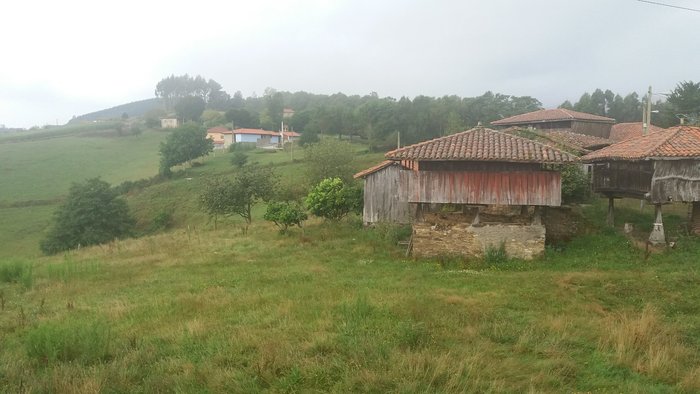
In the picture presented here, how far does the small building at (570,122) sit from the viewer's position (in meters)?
33.9

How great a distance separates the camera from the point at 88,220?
3828 cm

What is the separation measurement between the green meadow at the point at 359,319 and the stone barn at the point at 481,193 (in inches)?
30.6

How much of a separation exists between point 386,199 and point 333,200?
2.60 meters

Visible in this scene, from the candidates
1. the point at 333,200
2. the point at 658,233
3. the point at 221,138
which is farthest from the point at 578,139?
the point at 221,138

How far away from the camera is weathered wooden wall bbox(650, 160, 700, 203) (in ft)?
54.7

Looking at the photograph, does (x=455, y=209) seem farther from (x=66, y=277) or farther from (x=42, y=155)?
(x=42, y=155)

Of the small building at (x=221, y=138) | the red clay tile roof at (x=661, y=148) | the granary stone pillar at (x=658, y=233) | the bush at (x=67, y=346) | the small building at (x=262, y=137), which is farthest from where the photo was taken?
the small building at (x=262, y=137)

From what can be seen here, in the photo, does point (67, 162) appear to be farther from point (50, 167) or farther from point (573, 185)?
point (573, 185)

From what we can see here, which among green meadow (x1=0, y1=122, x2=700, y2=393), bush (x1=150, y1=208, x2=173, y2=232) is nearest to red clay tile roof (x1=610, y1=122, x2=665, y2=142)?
green meadow (x1=0, y1=122, x2=700, y2=393)

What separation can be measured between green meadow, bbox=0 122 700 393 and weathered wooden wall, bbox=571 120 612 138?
14.3 meters

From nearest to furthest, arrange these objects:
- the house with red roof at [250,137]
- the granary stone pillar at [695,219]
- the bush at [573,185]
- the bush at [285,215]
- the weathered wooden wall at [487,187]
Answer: the weathered wooden wall at [487,187] < the granary stone pillar at [695,219] < the bush at [573,185] < the bush at [285,215] < the house with red roof at [250,137]

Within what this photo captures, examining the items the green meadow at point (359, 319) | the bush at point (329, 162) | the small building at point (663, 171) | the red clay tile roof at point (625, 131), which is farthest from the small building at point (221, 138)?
the small building at point (663, 171)

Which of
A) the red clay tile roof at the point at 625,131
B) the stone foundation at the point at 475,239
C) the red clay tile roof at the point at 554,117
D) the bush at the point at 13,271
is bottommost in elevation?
the bush at the point at 13,271

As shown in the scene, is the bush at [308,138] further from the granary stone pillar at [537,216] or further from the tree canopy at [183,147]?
the granary stone pillar at [537,216]
